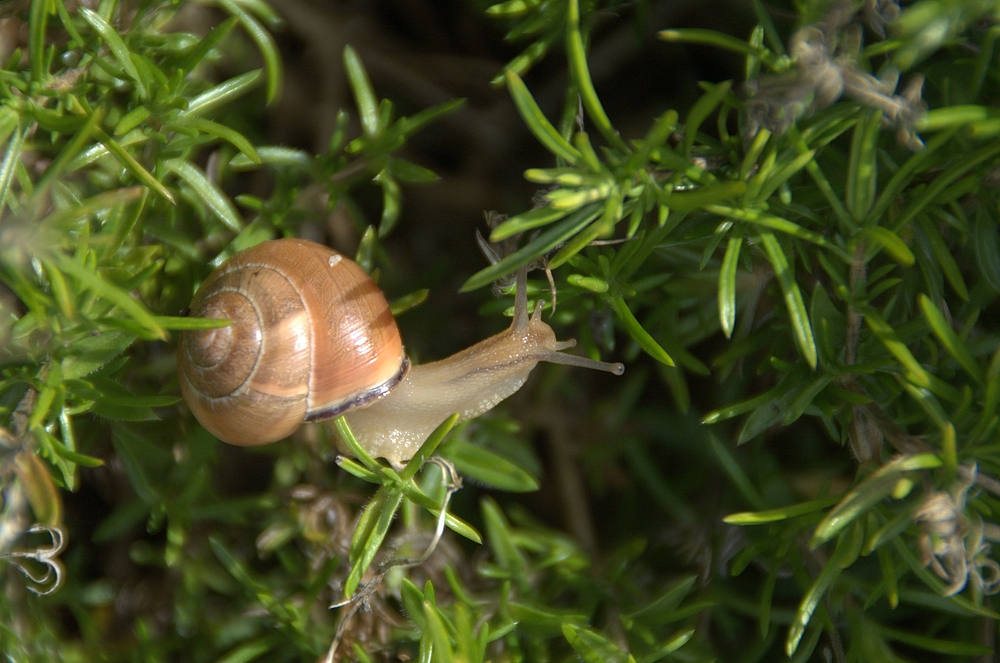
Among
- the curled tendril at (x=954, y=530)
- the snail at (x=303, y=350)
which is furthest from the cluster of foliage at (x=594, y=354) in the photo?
the snail at (x=303, y=350)

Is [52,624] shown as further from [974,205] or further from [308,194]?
[974,205]

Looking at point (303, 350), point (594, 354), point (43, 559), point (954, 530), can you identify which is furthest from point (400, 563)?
point (954, 530)

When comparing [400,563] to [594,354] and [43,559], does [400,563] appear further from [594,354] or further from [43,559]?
[43,559]

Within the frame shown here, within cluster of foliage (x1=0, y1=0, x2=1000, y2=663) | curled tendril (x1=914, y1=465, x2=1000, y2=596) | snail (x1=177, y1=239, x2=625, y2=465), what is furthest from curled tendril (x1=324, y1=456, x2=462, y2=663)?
curled tendril (x1=914, y1=465, x2=1000, y2=596)

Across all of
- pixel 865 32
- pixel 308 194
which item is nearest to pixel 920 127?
pixel 865 32

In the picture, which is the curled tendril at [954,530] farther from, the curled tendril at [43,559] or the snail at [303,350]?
the curled tendril at [43,559]

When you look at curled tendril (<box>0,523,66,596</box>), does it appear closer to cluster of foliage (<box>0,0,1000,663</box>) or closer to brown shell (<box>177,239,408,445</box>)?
cluster of foliage (<box>0,0,1000,663</box>)
